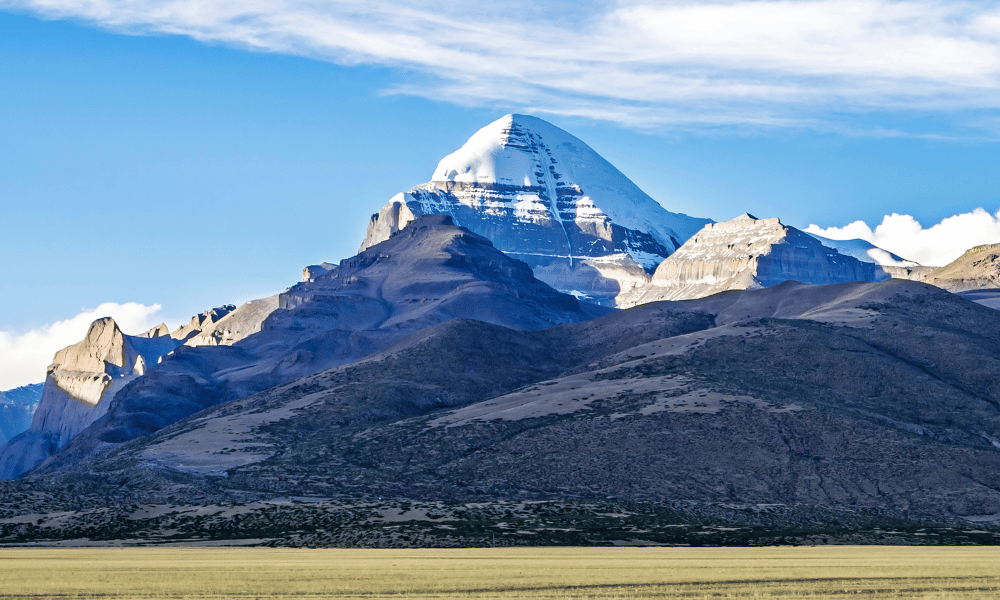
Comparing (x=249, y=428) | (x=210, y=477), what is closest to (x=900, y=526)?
(x=210, y=477)

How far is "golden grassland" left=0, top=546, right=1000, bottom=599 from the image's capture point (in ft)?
162

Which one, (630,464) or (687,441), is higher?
(687,441)

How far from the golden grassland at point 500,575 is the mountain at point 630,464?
21119mm

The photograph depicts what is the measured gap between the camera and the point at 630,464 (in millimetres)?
146875

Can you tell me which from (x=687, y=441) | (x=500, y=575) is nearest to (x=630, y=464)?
(x=687, y=441)

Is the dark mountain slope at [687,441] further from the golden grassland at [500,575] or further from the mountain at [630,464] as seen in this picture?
the golden grassland at [500,575]

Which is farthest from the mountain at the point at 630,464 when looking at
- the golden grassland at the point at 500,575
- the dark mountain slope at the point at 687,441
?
the golden grassland at the point at 500,575

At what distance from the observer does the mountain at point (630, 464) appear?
9656 cm

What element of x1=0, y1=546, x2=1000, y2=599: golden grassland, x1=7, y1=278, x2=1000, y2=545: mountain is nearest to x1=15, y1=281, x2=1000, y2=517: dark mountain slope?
x1=7, y1=278, x2=1000, y2=545: mountain

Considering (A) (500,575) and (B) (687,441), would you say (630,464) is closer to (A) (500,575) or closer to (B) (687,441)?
(B) (687,441)

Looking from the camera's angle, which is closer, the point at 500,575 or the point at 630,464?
the point at 500,575

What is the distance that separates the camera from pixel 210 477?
15600cm

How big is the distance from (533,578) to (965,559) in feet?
80.3

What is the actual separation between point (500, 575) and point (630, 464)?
9365cm
